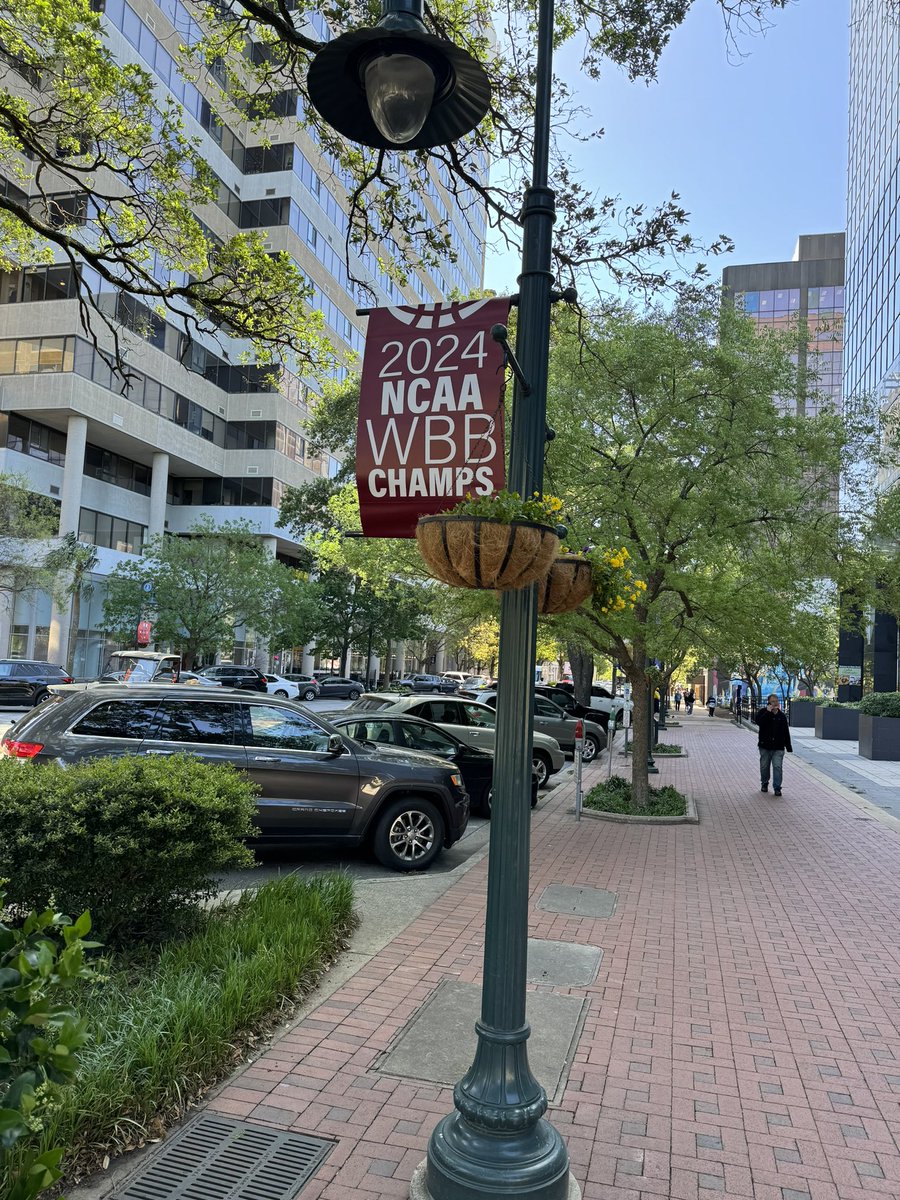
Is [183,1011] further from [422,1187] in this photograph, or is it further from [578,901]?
[578,901]

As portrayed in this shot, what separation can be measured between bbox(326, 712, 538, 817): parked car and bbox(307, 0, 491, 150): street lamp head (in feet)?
25.6

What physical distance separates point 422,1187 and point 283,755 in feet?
16.6

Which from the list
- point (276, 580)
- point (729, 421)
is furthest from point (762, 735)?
point (276, 580)

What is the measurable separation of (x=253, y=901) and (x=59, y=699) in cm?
313

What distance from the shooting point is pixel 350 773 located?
26.3 feet

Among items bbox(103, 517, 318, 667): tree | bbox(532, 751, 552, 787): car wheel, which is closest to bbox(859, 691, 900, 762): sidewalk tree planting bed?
bbox(532, 751, 552, 787): car wheel

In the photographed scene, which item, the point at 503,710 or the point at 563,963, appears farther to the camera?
the point at 563,963

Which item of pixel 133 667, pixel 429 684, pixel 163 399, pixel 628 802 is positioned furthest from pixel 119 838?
pixel 429 684

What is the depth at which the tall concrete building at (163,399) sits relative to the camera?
37.4 metres

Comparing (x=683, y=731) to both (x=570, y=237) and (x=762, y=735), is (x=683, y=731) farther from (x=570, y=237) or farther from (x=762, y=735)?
(x=570, y=237)

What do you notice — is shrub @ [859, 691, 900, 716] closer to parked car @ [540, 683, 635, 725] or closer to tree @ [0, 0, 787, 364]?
parked car @ [540, 683, 635, 725]

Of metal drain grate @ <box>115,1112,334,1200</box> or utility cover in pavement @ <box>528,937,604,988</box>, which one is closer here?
metal drain grate @ <box>115,1112,334,1200</box>

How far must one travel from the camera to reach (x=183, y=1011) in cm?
392

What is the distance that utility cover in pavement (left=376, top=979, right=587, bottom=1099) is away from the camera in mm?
4098
